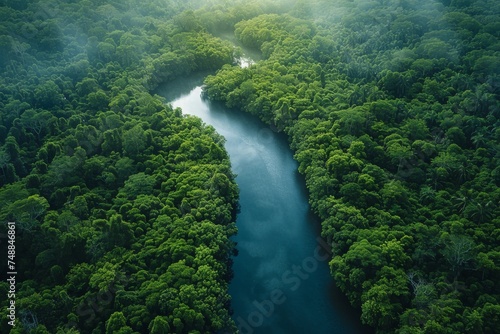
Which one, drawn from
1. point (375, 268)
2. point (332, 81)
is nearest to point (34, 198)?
point (375, 268)

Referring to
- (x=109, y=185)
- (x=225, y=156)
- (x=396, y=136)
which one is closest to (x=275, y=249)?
(x=225, y=156)

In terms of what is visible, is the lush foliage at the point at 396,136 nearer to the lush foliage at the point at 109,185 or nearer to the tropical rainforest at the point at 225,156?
the tropical rainforest at the point at 225,156

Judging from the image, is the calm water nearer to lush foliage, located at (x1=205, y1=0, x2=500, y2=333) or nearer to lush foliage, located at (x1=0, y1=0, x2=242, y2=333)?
lush foliage, located at (x1=0, y1=0, x2=242, y2=333)

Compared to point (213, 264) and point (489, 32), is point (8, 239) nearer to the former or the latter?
point (213, 264)

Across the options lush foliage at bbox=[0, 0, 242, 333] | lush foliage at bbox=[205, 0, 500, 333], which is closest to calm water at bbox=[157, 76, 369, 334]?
lush foliage at bbox=[0, 0, 242, 333]

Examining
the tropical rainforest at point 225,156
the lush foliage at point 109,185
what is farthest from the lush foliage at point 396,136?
the lush foliage at point 109,185

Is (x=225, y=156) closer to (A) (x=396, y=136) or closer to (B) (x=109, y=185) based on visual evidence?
(B) (x=109, y=185)
